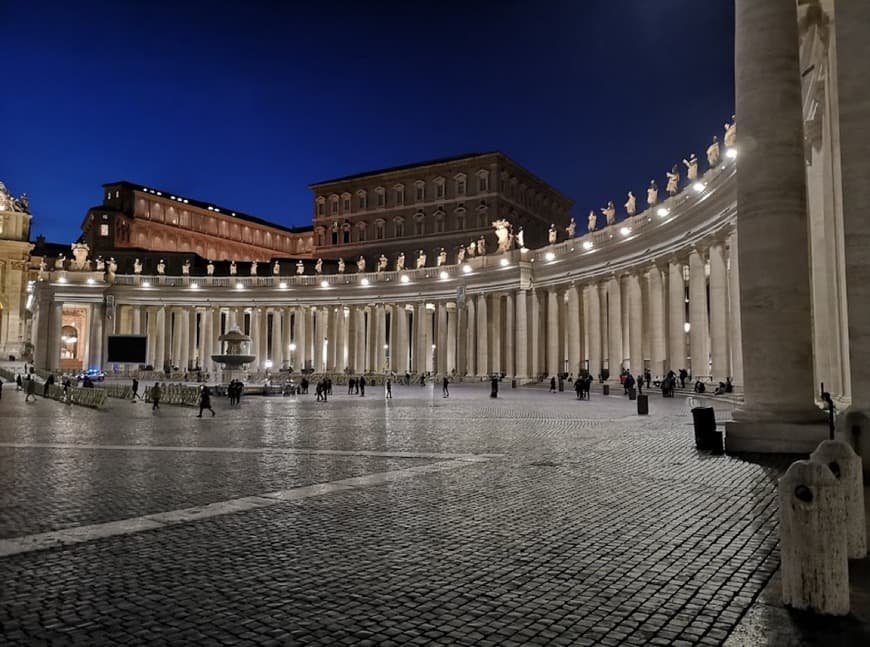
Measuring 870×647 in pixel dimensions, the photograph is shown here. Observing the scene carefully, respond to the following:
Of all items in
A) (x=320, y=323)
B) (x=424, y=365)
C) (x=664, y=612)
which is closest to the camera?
(x=664, y=612)

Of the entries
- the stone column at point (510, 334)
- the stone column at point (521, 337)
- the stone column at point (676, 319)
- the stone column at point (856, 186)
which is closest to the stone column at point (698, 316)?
the stone column at point (676, 319)

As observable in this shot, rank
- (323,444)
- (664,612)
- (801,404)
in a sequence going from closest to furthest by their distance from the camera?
1. (664,612)
2. (801,404)
3. (323,444)

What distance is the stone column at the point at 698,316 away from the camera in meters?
39.8

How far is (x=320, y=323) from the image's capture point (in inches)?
3391

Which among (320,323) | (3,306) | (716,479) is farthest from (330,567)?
(3,306)

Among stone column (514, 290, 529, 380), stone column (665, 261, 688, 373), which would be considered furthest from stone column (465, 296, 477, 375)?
stone column (665, 261, 688, 373)

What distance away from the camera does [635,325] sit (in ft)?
163

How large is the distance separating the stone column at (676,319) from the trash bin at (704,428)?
2963 cm

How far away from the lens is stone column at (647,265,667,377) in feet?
150

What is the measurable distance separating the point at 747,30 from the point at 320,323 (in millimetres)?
75704

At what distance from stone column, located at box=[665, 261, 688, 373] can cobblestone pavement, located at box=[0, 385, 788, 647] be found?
2996cm

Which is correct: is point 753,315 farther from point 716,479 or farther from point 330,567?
point 330,567

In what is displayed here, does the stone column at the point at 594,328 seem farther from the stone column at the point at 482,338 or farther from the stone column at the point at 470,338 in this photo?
the stone column at the point at 470,338

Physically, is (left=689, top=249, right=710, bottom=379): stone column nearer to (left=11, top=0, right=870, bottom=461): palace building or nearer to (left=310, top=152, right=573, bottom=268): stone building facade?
(left=11, top=0, right=870, bottom=461): palace building
